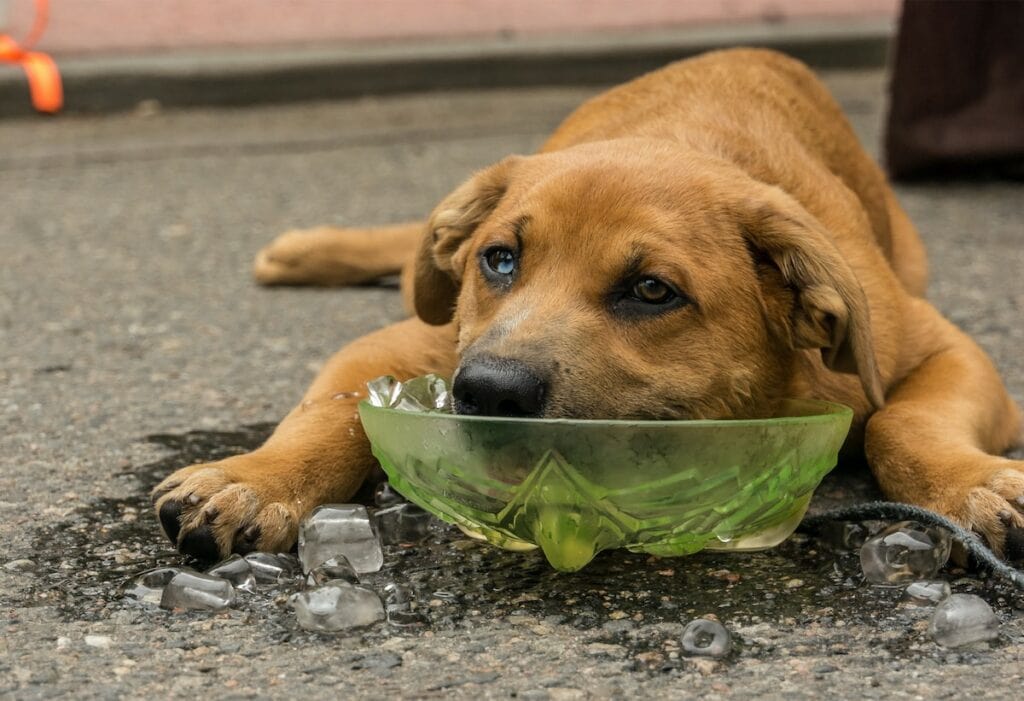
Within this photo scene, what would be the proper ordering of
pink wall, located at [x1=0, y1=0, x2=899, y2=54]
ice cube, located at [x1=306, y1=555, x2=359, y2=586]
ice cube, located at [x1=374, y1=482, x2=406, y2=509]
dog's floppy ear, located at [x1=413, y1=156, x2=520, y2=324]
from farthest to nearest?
pink wall, located at [x1=0, y1=0, x2=899, y2=54] < dog's floppy ear, located at [x1=413, y1=156, x2=520, y2=324] < ice cube, located at [x1=374, y1=482, x2=406, y2=509] < ice cube, located at [x1=306, y1=555, x2=359, y2=586]

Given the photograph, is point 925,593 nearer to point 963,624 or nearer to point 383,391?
point 963,624

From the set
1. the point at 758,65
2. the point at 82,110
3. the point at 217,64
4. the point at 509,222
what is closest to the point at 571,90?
the point at 217,64

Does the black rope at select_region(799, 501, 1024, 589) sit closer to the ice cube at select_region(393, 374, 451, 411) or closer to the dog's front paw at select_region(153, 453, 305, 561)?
the ice cube at select_region(393, 374, 451, 411)

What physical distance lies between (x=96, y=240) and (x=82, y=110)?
3.00 meters

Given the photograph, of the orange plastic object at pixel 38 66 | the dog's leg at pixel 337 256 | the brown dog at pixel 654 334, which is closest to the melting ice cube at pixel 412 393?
the brown dog at pixel 654 334

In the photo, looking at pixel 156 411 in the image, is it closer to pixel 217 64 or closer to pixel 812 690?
pixel 812 690

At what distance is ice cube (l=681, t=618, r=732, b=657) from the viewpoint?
281cm

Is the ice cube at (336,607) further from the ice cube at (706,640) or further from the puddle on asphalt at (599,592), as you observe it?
the ice cube at (706,640)

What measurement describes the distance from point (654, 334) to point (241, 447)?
4.52 ft

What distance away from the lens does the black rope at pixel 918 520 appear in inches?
120

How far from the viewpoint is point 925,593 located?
3.05m

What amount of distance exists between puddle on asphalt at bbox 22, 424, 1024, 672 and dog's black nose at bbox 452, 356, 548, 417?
0.39m

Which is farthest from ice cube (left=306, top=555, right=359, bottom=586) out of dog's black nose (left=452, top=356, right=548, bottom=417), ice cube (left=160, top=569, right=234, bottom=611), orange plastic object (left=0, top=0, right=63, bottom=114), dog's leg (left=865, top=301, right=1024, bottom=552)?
orange plastic object (left=0, top=0, right=63, bottom=114)

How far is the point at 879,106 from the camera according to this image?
10.1m
